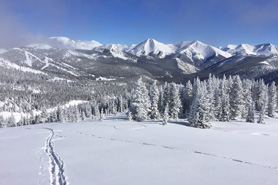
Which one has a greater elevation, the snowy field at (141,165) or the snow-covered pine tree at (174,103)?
the snow-covered pine tree at (174,103)

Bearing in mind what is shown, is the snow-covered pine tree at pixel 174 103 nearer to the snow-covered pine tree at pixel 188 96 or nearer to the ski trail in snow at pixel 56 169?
the snow-covered pine tree at pixel 188 96

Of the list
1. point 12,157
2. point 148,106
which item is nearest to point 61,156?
point 12,157

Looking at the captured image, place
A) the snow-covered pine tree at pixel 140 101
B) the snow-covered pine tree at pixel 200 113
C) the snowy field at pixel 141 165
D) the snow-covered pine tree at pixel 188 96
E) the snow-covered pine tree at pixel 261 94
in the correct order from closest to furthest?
1. the snowy field at pixel 141 165
2. the snow-covered pine tree at pixel 200 113
3. the snow-covered pine tree at pixel 140 101
4. the snow-covered pine tree at pixel 188 96
5. the snow-covered pine tree at pixel 261 94

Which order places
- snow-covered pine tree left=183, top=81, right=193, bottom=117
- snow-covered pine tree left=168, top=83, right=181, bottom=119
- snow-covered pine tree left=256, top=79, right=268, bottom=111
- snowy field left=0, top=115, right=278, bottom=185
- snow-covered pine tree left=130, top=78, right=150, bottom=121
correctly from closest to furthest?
snowy field left=0, top=115, right=278, bottom=185 → snow-covered pine tree left=130, top=78, right=150, bottom=121 → snow-covered pine tree left=168, top=83, right=181, bottom=119 → snow-covered pine tree left=183, top=81, right=193, bottom=117 → snow-covered pine tree left=256, top=79, right=268, bottom=111

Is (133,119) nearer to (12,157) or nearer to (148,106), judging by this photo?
(148,106)

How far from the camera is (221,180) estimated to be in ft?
33.9

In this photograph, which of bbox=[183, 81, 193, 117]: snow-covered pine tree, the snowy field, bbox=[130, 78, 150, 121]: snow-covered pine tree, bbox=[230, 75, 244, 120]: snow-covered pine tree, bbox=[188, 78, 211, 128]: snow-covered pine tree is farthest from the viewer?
bbox=[183, 81, 193, 117]: snow-covered pine tree

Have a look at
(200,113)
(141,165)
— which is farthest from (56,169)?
(200,113)

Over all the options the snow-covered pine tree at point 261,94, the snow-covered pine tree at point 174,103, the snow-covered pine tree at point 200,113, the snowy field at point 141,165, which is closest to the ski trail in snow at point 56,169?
the snowy field at point 141,165

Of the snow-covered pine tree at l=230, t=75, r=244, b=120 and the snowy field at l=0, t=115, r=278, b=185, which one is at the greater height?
the snow-covered pine tree at l=230, t=75, r=244, b=120

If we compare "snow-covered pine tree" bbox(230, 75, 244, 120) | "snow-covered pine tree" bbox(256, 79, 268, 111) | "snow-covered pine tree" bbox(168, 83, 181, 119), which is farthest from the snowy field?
"snow-covered pine tree" bbox(256, 79, 268, 111)

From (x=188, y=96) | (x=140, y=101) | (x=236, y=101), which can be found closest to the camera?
(x=140, y=101)

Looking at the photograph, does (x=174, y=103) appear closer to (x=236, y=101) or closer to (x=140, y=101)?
(x=140, y=101)

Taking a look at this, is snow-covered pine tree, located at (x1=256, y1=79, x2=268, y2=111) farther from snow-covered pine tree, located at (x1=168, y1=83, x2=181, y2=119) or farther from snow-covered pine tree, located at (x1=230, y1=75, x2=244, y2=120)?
snow-covered pine tree, located at (x1=168, y1=83, x2=181, y2=119)
